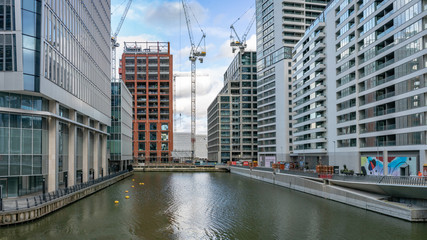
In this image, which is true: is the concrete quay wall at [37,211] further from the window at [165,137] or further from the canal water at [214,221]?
the window at [165,137]

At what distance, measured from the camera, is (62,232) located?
33781mm

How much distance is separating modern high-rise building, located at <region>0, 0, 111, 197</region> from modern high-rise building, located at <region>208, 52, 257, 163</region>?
119 m

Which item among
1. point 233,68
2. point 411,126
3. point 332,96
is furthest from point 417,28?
point 233,68

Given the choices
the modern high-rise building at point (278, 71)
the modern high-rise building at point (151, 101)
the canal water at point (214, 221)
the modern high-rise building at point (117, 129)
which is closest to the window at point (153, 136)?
the modern high-rise building at point (151, 101)

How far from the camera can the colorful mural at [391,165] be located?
184ft

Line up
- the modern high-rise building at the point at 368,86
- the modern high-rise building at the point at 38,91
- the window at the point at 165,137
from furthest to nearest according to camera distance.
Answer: the window at the point at 165,137 → the modern high-rise building at the point at 368,86 → the modern high-rise building at the point at 38,91

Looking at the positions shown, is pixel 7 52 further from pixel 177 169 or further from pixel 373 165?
pixel 177 169

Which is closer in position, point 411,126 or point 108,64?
point 411,126

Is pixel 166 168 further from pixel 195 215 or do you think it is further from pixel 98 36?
pixel 195 215

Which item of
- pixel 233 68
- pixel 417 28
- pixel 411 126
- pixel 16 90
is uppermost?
pixel 233 68

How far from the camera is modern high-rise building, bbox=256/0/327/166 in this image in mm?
134875

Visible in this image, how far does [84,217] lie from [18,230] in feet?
27.6

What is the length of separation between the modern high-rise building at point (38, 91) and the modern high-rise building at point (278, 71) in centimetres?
8626

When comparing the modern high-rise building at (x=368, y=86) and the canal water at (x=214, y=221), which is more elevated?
the modern high-rise building at (x=368, y=86)
